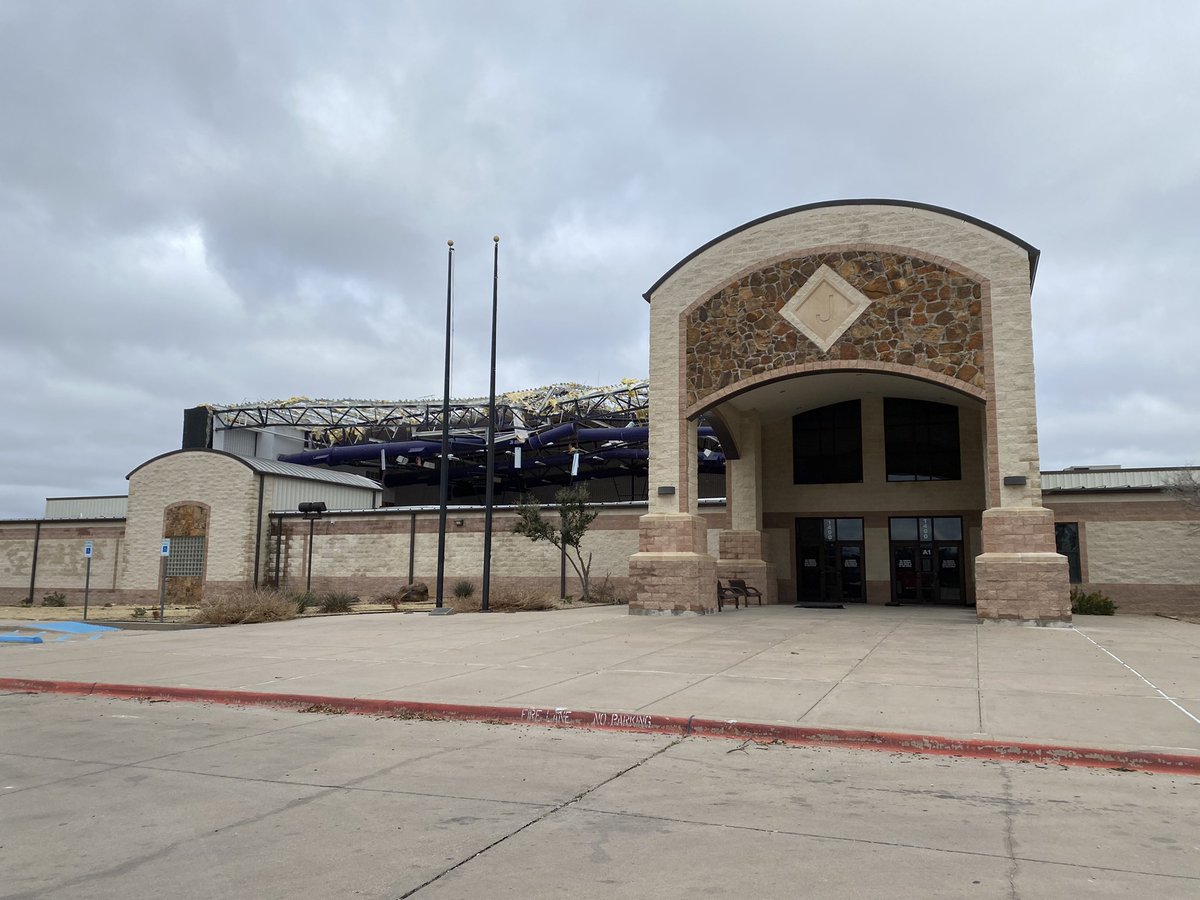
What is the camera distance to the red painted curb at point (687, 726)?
7.36 metres

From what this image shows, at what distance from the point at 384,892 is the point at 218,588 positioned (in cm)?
3339

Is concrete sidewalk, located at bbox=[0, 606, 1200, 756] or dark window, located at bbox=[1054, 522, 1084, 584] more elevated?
dark window, located at bbox=[1054, 522, 1084, 584]

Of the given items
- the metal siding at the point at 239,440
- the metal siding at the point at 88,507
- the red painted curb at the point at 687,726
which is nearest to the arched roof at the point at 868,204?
the red painted curb at the point at 687,726

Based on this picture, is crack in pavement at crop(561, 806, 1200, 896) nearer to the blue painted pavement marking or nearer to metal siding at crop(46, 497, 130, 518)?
the blue painted pavement marking

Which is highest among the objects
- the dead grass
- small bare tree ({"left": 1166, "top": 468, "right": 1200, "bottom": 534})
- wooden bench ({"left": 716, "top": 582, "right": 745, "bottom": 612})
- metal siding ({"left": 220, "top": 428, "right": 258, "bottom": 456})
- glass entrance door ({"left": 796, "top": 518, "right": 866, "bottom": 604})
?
metal siding ({"left": 220, "top": 428, "right": 258, "bottom": 456})

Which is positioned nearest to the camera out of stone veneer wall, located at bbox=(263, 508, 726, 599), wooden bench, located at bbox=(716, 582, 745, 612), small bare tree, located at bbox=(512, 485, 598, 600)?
wooden bench, located at bbox=(716, 582, 745, 612)

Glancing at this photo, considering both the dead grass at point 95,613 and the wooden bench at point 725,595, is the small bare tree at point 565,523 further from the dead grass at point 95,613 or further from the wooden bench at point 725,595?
the dead grass at point 95,613

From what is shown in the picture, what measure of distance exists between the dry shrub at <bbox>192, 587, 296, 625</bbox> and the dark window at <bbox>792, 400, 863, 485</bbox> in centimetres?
1678

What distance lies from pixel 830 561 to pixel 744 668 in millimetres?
17987

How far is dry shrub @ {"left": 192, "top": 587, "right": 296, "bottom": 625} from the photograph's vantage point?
2278 centimetres

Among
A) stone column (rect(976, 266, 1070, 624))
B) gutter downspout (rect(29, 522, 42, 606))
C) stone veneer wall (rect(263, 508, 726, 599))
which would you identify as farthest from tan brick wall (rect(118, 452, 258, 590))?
stone column (rect(976, 266, 1070, 624))

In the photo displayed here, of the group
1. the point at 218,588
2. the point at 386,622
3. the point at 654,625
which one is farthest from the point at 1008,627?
the point at 218,588

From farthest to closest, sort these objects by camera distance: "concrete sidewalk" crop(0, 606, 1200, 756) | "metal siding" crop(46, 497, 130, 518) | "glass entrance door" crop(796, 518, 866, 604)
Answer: "metal siding" crop(46, 497, 130, 518) → "glass entrance door" crop(796, 518, 866, 604) → "concrete sidewalk" crop(0, 606, 1200, 756)

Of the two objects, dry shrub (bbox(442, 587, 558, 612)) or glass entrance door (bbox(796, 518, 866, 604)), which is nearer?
dry shrub (bbox(442, 587, 558, 612))
